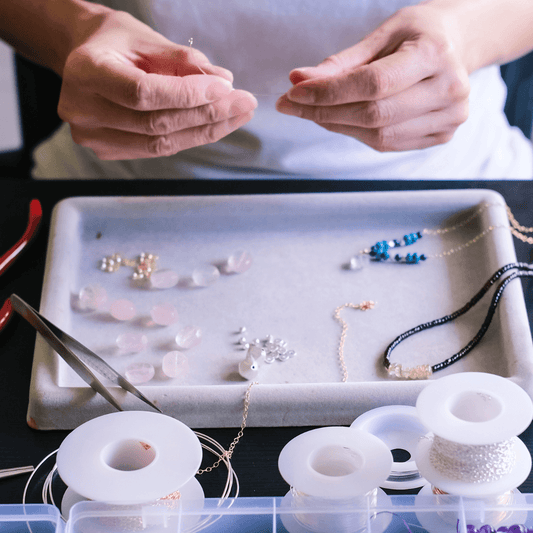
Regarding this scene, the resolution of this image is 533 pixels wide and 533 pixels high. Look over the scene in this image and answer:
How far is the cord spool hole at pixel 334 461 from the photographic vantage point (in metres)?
0.40

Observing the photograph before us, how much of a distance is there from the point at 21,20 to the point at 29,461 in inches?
23.4

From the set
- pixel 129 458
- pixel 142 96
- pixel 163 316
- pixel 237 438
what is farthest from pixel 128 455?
pixel 142 96

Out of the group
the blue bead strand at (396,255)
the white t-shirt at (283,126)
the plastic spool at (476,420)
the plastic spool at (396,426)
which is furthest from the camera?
the white t-shirt at (283,126)

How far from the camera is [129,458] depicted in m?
0.41

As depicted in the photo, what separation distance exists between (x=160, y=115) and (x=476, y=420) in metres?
0.40

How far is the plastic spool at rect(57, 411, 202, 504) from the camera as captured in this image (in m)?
0.37

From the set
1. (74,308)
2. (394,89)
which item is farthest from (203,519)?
(394,89)

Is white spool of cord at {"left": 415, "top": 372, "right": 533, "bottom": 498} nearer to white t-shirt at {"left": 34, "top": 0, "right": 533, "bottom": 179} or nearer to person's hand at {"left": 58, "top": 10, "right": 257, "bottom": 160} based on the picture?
person's hand at {"left": 58, "top": 10, "right": 257, "bottom": 160}

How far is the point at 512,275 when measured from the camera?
60cm

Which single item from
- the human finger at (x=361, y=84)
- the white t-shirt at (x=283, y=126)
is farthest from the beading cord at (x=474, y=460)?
the white t-shirt at (x=283, y=126)

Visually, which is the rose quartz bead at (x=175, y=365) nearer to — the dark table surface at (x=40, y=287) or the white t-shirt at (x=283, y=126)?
the dark table surface at (x=40, y=287)

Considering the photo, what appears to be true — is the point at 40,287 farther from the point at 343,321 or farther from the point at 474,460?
the point at 474,460

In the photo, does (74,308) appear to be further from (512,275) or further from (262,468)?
(512,275)

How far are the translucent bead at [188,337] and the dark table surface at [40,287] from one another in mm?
95
